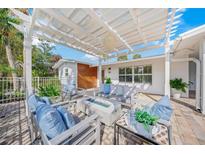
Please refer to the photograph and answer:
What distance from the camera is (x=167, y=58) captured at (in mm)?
4828

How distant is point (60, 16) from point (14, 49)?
8152mm

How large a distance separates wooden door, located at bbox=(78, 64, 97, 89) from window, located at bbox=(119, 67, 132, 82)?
283 centimetres

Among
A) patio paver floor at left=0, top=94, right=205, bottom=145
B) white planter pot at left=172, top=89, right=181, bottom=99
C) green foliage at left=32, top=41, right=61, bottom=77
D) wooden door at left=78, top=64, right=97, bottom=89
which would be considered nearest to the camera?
patio paver floor at left=0, top=94, right=205, bottom=145

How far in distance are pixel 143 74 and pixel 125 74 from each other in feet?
5.64

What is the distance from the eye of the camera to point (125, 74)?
1009cm

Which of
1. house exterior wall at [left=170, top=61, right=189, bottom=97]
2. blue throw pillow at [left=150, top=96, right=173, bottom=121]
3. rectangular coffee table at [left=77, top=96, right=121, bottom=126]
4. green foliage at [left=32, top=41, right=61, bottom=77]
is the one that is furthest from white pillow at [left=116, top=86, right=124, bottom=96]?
green foliage at [left=32, top=41, right=61, bottom=77]

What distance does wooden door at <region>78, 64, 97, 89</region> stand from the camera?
1035cm

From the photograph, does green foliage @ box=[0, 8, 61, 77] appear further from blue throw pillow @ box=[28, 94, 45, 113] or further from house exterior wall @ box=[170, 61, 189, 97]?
house exterior wall @ box=[170, 61, 189, 97]

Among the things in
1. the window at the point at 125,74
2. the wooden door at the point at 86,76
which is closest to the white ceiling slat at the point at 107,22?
the window at the point at 125,74

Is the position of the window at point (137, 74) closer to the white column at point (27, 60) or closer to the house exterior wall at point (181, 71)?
the house exterior wall at point (181, 71)

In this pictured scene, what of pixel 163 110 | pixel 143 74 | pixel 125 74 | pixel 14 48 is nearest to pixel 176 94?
pixel 143 74

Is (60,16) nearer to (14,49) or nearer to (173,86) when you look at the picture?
(173,86)
